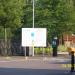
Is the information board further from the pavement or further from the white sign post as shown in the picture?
the pavement

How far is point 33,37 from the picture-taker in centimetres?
3947

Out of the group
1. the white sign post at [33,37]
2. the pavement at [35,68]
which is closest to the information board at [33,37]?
the white sign post at [33,37]

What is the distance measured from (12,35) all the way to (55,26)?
10.8m

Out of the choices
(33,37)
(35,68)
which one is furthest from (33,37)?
(35,68)

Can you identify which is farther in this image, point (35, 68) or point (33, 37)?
point (33, 37)

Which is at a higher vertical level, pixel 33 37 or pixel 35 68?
pixel 33 37

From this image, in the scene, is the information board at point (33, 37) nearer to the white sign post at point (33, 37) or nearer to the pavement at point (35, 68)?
the white sign post at point (33, 37)

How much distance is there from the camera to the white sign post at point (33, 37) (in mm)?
39500

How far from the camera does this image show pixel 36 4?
188 ft

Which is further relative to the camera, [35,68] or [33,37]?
[33,37]

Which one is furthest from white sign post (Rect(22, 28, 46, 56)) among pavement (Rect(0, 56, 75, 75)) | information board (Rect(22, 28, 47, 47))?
pavement (Rect(0, 56, 75, 75))

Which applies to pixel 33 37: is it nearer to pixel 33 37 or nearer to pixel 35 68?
pixel 33 37

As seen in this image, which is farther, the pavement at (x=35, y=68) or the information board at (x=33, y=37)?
the information board at (x=33, y=37)

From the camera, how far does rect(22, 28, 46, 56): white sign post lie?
130 feet
